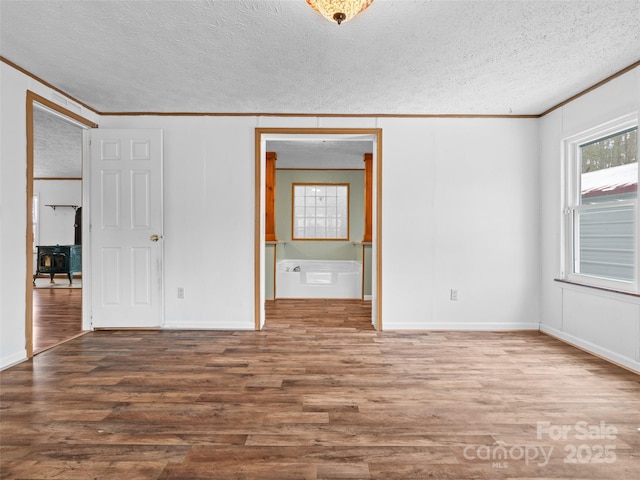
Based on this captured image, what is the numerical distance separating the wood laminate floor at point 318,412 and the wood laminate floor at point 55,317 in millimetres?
351

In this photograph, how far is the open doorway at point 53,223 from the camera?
9.76 feet

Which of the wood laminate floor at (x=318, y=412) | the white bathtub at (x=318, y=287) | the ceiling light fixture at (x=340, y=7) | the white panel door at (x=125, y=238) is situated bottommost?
the wood laminate floor at (x=318, y=412)

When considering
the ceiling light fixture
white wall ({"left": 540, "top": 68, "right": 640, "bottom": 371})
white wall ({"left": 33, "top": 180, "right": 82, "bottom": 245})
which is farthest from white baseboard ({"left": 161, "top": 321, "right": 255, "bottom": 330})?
white wall ({"left": 33, "top": 180, "right": 82, "bottom": 245})

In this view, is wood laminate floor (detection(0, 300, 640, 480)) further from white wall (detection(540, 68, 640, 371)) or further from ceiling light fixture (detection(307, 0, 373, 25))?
ceiling light fixture (detection(307, 0, 373, 25))

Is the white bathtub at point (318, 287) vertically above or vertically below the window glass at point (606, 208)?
below

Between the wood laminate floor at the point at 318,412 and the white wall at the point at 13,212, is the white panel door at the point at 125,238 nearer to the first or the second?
the wood laminate floor at the point at 318,412

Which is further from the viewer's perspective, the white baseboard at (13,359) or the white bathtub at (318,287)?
the white bathtub at (318,287)

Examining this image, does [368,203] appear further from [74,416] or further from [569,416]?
[74,416]

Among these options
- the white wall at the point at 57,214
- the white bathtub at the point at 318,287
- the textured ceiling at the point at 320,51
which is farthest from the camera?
the white wall at the point at 57,214

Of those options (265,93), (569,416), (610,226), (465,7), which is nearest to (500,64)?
(465,7)

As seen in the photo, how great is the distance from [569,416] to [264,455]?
5.64ft

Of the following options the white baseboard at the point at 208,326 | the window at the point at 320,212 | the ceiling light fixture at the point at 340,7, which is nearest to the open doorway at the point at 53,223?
the white baseboard at the point at 208,326

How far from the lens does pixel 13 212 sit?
9.11ft

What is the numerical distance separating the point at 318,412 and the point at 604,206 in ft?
9.93
